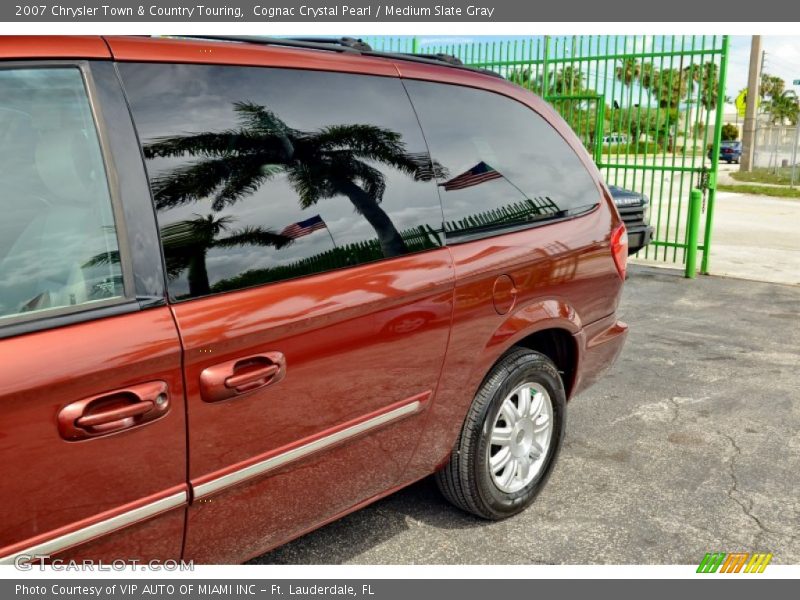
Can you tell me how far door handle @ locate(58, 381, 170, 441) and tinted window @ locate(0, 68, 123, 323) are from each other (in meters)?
0.24

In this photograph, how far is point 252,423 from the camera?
2098 mm

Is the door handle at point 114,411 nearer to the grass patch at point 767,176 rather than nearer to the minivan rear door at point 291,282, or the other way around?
the minivan rear door at point 291,282

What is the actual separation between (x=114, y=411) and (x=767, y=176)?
29.1 meters

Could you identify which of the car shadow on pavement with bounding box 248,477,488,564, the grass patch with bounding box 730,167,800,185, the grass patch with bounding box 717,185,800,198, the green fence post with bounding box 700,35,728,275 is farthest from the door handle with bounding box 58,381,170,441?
the grass patch with bounding box 730,167,800,185

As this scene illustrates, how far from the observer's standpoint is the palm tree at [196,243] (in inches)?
77.0

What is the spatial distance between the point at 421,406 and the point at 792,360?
158 inches

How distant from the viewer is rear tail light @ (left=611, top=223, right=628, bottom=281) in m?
3.58

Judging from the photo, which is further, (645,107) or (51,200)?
(645,107)

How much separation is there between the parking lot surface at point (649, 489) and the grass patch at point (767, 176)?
21911 mm

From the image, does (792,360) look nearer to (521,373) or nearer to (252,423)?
(521,373)

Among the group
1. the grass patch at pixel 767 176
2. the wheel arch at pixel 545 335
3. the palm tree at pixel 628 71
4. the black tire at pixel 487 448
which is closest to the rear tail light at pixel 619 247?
the wheel arch at pixel 545 335

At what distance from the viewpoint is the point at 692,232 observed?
29.0 ft

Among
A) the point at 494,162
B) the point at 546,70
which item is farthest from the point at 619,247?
the point at 546,70

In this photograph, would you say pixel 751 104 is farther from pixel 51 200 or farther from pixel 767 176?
pixel 51 200
